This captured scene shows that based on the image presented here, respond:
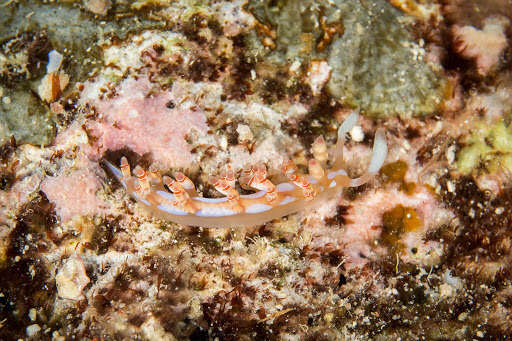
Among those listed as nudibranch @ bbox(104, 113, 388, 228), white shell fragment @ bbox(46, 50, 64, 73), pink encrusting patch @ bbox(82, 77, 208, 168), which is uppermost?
white shell fragment @ bbox(46, 50, 64, 73)

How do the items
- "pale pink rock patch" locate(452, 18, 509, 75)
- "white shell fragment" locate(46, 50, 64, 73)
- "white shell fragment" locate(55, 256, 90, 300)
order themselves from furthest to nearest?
1. "pale pink rock patch" locate(452, 18, 509, 75)
2. "white shell fragment" locate(46, 50, 64, 73)
3. "white shell fragment" locate(55, 256, 90, 300)

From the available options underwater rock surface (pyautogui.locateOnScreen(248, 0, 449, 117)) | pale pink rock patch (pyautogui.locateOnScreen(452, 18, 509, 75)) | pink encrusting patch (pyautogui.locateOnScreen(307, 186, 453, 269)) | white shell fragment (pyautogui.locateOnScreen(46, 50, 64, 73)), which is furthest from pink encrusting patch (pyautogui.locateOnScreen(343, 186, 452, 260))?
white shell fragment (pyautogui.locateOnScreen(46, 50, 64, 73))

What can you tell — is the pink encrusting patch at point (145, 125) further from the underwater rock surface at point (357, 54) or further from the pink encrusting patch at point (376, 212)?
the pink encrusting patch at point (376, 212)

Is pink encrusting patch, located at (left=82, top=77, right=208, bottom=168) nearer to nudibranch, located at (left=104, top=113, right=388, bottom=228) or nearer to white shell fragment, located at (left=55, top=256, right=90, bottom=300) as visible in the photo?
nudibranch, located at (left=104, top=113, right=388, bottom=228)

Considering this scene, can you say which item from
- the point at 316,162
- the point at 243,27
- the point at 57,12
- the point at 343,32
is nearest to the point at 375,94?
the point at 343,32

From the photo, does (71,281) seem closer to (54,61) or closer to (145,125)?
(145,125)

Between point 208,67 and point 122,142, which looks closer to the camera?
point 122,142

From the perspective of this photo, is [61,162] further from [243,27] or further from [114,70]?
[243,27]
